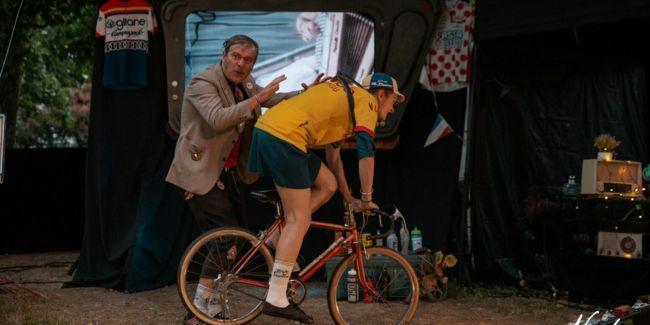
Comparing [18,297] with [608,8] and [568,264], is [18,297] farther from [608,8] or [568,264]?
[608,8]

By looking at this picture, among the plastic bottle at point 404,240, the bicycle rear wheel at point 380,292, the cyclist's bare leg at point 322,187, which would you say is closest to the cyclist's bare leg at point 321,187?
the cyclist's bare leg at point 322,187

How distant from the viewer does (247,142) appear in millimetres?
5293

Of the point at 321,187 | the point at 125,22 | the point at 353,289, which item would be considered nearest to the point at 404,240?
the point at 353,289

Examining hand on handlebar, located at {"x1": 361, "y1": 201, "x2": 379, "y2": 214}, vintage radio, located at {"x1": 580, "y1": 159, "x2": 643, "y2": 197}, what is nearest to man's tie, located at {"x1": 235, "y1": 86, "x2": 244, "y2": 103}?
hand on handlebar, located at {"x1": 361, "y1": 201, "x2": 379, "y2": 214}

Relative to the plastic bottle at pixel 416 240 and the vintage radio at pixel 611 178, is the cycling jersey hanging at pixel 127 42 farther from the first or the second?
the vintage radio at pixel 611 178

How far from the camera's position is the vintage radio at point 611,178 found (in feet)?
21.3

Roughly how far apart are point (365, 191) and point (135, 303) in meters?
2.54

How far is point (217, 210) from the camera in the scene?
16.8 feet

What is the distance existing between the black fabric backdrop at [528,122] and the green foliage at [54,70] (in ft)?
24.0

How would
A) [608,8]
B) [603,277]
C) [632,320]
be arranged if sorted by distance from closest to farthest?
[632,320] < [608,8] < [603,277]

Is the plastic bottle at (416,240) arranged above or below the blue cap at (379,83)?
below

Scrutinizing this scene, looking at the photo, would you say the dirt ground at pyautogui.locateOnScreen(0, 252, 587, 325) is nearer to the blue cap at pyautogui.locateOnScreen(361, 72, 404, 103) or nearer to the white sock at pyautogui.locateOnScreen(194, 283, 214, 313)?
the white sock at pyautogui.locateOnScreen(194, 283, 214, 313)

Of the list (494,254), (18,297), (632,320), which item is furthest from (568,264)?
(18,297)

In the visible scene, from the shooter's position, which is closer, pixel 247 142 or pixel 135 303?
pixel 247 142
